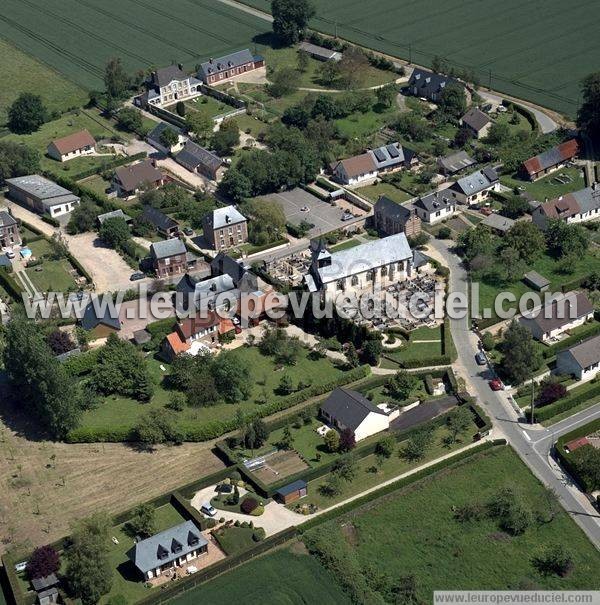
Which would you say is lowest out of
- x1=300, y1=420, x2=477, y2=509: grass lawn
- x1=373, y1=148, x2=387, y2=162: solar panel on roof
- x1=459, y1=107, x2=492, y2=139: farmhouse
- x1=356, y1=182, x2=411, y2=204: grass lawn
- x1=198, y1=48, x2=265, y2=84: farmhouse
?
x1=300, y1=420, x2=477, y2=509: grass lawn

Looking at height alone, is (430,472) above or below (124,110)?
below

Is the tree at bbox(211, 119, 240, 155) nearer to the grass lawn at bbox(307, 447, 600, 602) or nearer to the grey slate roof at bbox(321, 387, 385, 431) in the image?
the grey slate roof at bbox(321, 387, 385, 431)

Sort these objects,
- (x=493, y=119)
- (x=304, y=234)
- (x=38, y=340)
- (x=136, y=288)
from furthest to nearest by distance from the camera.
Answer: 1. (x=493, y=119)
2. (x=304, y=234)
3. (x=136, y=288)
4. (x=38, y=340)

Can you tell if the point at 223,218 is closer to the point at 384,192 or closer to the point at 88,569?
the point at 384,192

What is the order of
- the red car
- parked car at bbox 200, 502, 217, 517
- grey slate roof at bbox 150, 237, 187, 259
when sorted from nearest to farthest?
parked car at bbox 200, 502, 217, 517 → the red car → grey slate roof at bbox 150, 237, 187, 259

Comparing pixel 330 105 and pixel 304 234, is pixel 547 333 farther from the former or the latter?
pixel 330 105

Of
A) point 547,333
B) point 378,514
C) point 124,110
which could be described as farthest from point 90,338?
point 124,110

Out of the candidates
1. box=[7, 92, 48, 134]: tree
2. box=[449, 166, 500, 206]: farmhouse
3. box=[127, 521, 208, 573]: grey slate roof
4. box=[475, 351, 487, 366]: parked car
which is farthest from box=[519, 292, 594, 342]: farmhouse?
box=[7, 92, 48, 134]: tree
